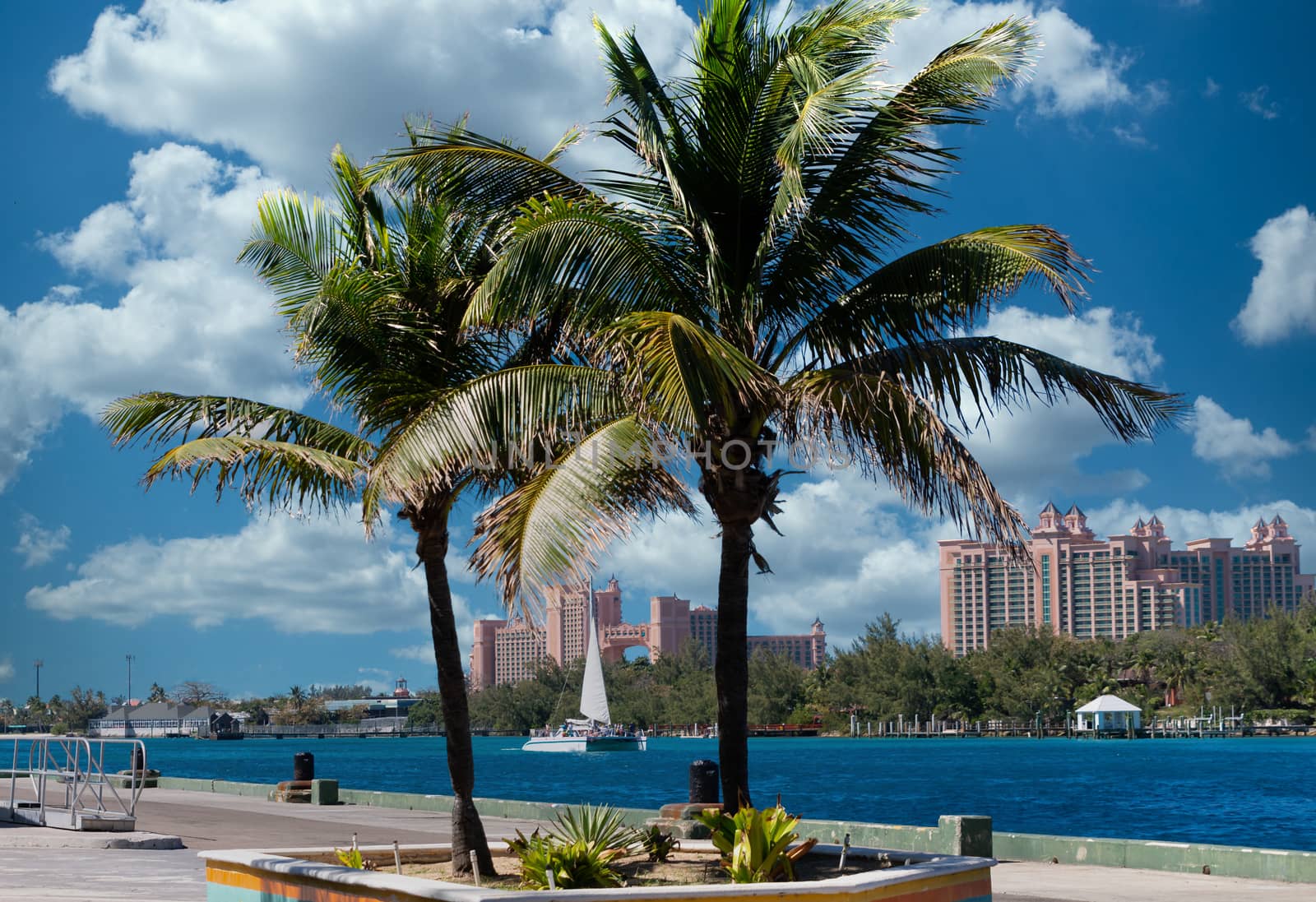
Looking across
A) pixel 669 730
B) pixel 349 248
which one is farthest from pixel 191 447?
pixel 669 730

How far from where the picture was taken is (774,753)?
134 metres

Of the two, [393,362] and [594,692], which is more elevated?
[393,362]

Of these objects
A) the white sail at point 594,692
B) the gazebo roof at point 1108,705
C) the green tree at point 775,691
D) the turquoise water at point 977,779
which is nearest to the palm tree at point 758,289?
the turquoise water at point 977,779

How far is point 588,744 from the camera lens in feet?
486

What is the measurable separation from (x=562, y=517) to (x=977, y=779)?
7937cm

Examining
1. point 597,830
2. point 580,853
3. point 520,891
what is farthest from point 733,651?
point 520,891

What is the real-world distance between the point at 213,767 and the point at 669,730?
82945 millimetres

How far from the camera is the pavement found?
580 inches

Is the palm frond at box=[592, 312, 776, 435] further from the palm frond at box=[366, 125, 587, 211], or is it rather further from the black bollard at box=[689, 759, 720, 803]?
the black bollard at box=[689, 759, 720, 803]

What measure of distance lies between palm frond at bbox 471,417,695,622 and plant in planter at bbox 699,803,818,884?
2.13m

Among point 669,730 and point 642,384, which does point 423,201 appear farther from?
point 669,730

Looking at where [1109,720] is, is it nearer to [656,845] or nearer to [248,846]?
→ [248,846]

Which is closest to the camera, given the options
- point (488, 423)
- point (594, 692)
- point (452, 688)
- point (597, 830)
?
point (597, 830)

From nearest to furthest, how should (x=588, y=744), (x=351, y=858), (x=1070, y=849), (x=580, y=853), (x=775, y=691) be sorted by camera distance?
(x=580, y=853)
(x=351, y=858)
(x=1070, y=849)
(x=588, y=744)
(x=775, y=691)
